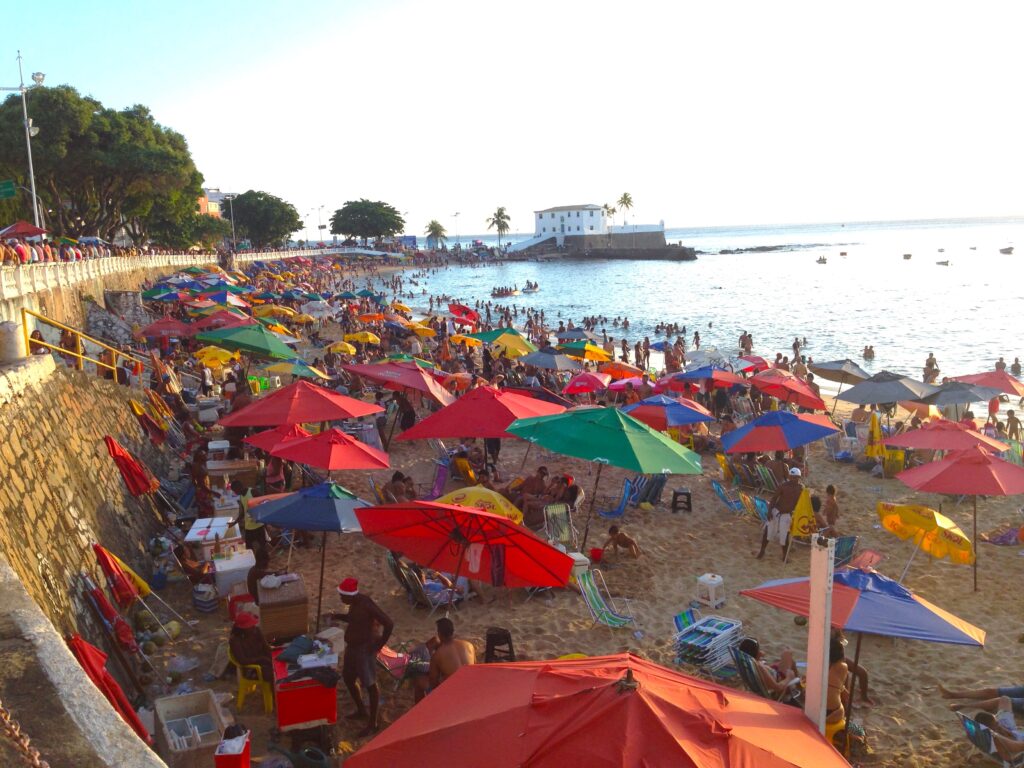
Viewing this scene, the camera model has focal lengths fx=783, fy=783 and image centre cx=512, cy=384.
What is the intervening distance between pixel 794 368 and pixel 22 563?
21.3 m

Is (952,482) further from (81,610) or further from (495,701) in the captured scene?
(81,610)

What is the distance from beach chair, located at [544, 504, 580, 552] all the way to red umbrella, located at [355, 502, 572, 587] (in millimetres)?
2846

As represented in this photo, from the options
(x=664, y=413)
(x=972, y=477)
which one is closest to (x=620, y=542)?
(x=664, y=413)

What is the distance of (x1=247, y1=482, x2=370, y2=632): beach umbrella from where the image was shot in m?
6.66

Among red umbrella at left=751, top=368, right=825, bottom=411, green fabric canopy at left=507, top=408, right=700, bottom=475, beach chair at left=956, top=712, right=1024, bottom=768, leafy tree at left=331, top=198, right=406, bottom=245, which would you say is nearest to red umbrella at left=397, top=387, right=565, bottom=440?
green fabric canopy at left=507, top=408, right=700, bottom=475

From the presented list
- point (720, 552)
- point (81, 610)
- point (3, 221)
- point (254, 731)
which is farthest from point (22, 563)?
point (3, 221)

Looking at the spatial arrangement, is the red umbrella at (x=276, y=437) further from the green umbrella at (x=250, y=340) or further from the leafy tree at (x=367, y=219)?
the leafy tree at (x=367, y=219)

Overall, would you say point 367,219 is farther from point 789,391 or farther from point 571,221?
point 789,391

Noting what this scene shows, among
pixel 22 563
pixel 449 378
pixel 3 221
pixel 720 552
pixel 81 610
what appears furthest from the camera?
pixel 3 221

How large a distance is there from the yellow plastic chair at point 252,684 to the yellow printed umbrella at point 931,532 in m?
6.39

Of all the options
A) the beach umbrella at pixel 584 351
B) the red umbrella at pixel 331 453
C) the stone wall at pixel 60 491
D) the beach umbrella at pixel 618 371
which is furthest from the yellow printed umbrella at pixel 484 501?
the beach umbrella at pixel 584 351

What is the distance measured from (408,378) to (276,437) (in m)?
3.53

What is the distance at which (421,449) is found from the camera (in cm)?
1423

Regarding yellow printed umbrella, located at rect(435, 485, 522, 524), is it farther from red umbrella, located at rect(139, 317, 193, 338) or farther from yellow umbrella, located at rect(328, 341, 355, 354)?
yellow umbrella, located at rect(328, 341, 355, 354)
